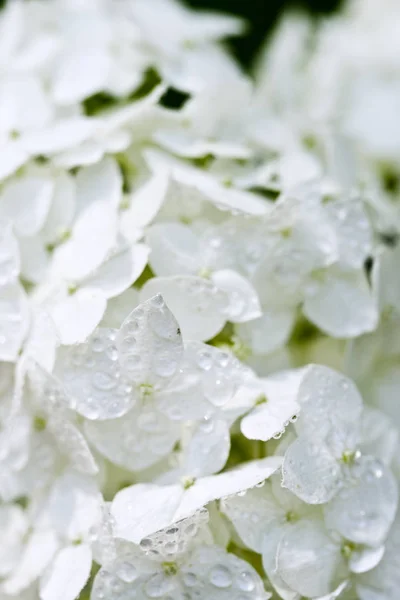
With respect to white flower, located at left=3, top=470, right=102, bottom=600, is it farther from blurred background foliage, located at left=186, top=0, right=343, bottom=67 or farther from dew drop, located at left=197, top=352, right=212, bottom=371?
blurred background foliage, located at left=186, top=0, right=343, bottom=67

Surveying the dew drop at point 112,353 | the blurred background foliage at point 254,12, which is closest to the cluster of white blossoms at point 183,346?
the dew drop at point 112,353

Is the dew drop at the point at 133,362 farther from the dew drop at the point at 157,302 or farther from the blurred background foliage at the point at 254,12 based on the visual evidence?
the blurred background foliage at the point at 254,12

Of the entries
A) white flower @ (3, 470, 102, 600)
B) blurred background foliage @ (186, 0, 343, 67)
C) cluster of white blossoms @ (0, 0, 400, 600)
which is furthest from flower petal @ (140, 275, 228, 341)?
blurred background foliage @ (186, 0, 343, 67)

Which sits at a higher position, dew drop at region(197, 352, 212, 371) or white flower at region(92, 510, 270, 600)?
dew drop at region(197, 352, 212, 371)

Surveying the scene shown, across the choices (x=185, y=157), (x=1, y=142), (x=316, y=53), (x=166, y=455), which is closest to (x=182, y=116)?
(x=185, y=157)

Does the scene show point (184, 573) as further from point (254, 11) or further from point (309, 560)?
point (254, 11)

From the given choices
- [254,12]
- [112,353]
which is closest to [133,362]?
[112,353]
